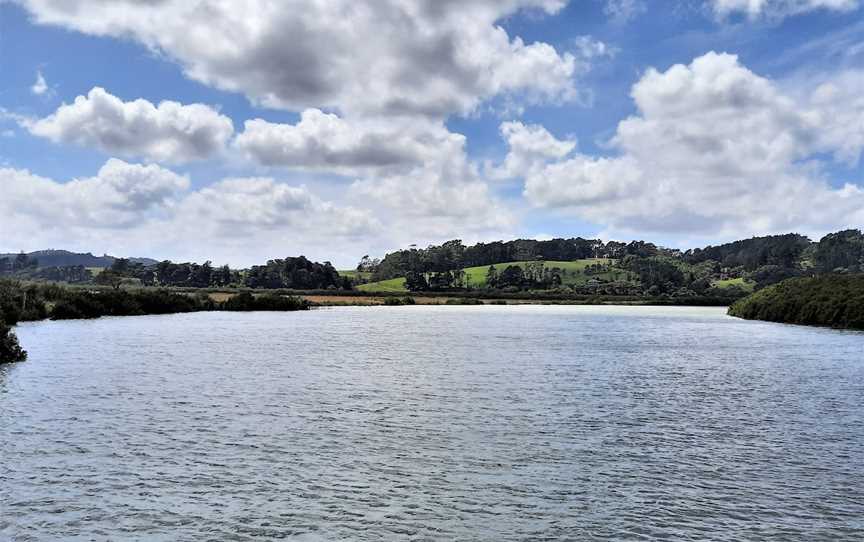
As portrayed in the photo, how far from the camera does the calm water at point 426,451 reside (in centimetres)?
1775

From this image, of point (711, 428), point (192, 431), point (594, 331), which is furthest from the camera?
point (594, 331)

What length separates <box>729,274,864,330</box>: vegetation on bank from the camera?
106 metres

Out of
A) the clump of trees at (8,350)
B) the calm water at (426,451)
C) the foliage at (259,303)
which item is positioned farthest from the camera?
the foliage at (259,303)

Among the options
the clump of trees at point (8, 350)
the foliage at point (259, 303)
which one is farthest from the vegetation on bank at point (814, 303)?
the clump of trees at point (8, 350)

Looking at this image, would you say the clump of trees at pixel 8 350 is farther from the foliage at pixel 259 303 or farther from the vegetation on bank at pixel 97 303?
the foliage at pixel 259 303

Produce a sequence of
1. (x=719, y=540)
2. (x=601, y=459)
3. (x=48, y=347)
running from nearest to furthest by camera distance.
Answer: (x=719, y=540) → (x=601, y=459) → (x=48, y=347)

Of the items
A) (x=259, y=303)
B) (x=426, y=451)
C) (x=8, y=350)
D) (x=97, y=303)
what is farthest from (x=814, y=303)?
(x=97, y=303)

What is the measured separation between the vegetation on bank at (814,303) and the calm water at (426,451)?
60381 millimetres

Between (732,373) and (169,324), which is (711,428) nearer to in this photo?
(732,373)

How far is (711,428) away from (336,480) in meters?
17.9

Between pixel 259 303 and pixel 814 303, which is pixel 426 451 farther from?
pixel 259 303

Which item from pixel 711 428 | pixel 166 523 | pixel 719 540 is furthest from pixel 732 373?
pixel 166 523

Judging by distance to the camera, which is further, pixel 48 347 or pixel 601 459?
pixel 48 347

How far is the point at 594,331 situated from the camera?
9875 cm
